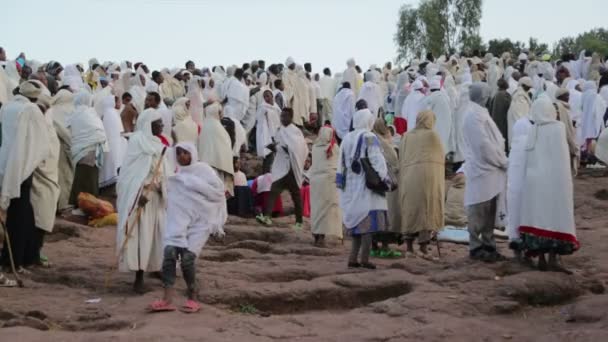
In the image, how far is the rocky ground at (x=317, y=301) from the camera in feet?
24.5

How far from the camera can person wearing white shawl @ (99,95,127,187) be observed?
14.3 m

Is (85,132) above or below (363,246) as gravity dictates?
Answer: above

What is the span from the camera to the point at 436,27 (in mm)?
48906

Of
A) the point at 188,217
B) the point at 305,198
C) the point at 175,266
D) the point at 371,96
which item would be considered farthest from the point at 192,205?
the point at 371,96

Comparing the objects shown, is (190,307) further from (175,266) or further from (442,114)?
(442,114)

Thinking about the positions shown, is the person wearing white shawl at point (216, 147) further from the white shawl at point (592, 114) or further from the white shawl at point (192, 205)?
the white shawl at point (592, 114)

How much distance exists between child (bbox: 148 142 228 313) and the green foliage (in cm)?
4635

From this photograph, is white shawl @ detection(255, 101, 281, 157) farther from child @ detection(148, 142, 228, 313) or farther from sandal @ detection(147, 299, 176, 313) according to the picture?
sandal @ detection(147, 299, 176, 313)

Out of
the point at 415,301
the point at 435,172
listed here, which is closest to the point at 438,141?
the point at 435,172

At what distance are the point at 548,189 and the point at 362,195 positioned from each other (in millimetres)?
→ 1788

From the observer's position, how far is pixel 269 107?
18531 millimetres

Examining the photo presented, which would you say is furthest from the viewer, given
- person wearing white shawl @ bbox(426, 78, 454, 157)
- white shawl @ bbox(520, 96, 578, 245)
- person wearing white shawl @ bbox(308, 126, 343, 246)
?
person wearing white shawl @ bbox(426, 78, 454, 157)

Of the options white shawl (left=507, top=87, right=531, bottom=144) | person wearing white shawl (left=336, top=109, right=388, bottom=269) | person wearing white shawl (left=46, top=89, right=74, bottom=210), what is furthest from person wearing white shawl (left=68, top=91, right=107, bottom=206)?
white shawl (left=507, top=87, right=531, bottom=144)

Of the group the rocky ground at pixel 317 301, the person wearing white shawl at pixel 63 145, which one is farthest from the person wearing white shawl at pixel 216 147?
the rocky ground at pixel 317 301
